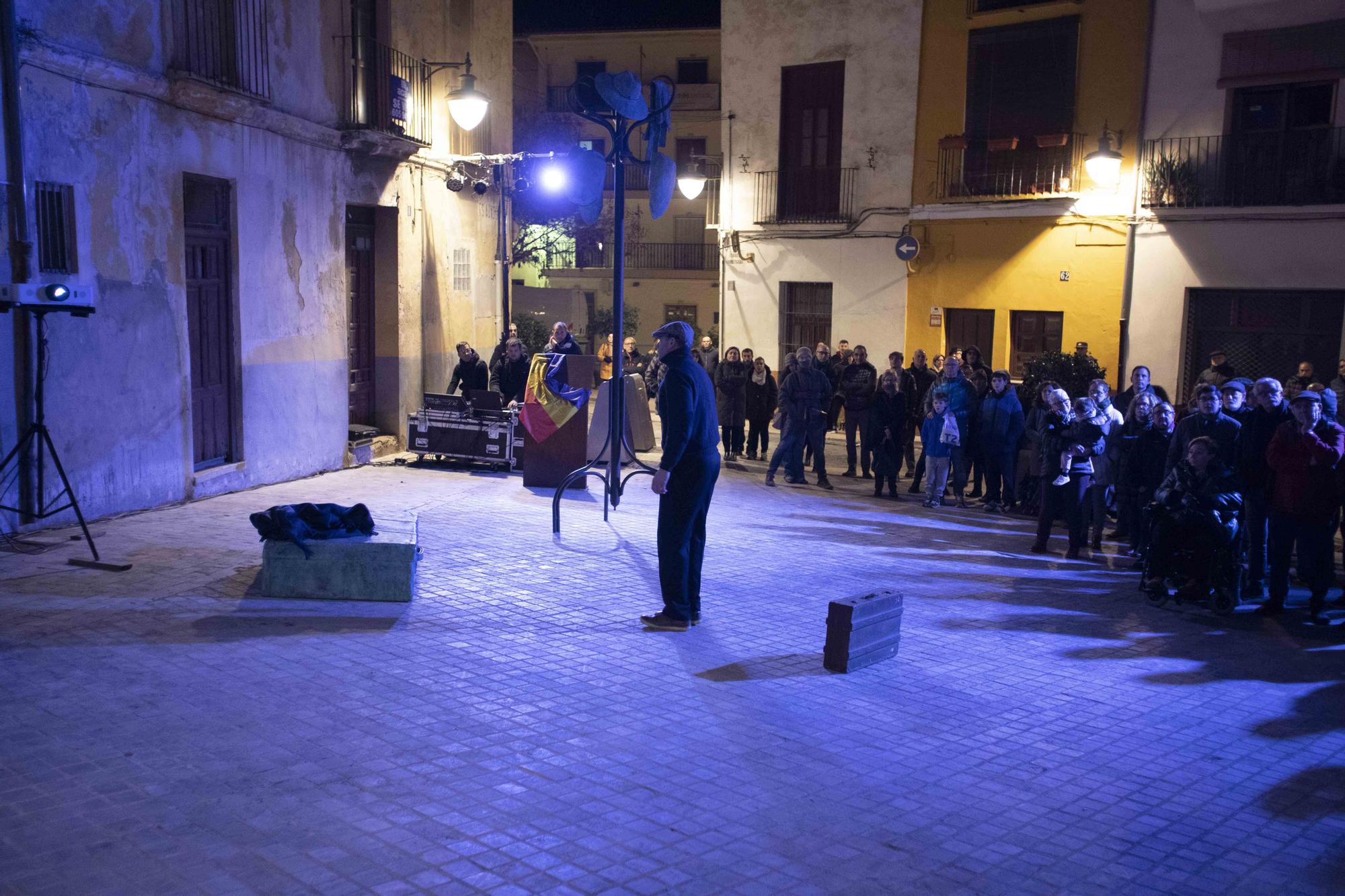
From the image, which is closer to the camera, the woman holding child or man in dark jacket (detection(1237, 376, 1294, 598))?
man in dark jacket (detection(1237, 376, 1294, 598))

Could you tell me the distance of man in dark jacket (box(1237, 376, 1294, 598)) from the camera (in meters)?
9.49

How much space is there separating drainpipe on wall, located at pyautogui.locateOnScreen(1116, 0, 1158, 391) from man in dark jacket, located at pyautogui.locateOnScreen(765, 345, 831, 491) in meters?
6.40

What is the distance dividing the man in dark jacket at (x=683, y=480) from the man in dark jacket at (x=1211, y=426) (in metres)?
4.40

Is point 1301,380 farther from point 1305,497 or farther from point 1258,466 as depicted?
point 1305,497

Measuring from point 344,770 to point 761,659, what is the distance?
114 inches

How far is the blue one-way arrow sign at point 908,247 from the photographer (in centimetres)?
2042

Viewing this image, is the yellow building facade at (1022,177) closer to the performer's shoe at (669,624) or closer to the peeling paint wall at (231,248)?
the peeling paint wall at (231,248)

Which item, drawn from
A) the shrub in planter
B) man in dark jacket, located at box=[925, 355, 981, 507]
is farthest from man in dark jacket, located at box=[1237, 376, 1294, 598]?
the shrub in planter

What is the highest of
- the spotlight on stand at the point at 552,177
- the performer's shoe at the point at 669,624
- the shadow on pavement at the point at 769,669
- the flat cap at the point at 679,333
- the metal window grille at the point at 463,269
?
the spotlight on stand at the point at 552,177

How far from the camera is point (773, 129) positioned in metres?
22.3

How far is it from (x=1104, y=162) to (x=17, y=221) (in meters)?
14.7

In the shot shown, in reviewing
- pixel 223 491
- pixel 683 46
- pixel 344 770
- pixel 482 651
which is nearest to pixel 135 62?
pixel 223 491

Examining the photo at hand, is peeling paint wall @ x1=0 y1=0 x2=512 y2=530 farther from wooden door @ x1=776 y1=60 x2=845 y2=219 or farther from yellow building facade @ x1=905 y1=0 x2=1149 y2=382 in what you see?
yellow building facade @ x1=905 y1=0 x2=1149 y2=382

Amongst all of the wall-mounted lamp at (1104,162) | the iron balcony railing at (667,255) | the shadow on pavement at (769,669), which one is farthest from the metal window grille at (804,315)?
the iron balcony railing at (667,255)
